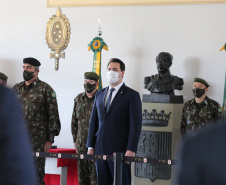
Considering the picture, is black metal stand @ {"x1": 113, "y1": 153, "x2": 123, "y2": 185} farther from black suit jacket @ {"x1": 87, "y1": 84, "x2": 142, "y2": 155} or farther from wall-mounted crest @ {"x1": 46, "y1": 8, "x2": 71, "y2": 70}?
wall-mounted crest @ {"x1": 46, "y1": 8, "x2": 71, "y2": 70}

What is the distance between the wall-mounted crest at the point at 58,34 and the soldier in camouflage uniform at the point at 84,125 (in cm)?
168

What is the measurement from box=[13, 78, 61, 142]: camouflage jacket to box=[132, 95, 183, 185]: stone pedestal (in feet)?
4.53

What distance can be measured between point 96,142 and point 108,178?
344mm

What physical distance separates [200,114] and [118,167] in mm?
1936

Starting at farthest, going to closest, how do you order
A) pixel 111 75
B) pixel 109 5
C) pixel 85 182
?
pixel 109 5 → pixel 85 182 → pixel 111 75

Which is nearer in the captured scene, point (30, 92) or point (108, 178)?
point (108, 178)

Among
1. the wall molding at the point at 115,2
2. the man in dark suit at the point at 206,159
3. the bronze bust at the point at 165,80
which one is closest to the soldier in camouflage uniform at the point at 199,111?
the bronze bust at the point at 165,80

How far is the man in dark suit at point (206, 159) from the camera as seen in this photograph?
686 millimetres

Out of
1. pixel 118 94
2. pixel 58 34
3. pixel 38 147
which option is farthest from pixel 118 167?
pixel 58 34

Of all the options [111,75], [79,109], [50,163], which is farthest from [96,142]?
[50,163]

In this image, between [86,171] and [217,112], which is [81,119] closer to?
[86,171]

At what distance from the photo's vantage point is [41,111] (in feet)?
16.1

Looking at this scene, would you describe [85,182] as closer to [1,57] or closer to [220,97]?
[220,97]

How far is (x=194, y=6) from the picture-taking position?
259 inches
